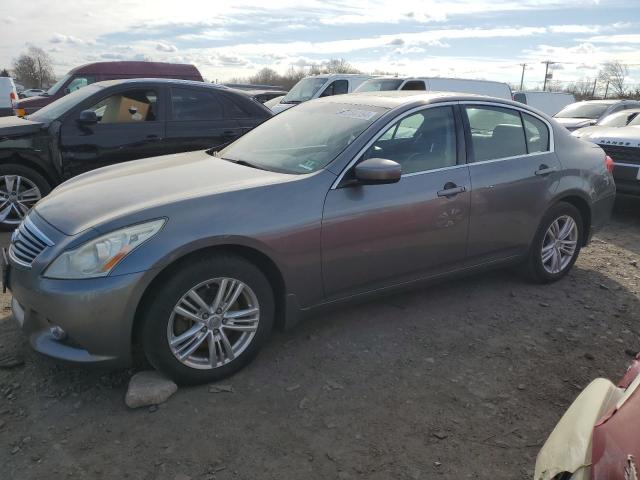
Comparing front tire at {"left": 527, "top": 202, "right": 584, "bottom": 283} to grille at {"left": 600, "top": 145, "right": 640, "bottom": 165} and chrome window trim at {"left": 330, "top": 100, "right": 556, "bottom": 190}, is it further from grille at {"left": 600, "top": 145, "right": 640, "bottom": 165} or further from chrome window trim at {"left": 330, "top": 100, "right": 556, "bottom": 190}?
grille at {"left": 600, "top": 145, "right": 640, "bottom": 165}

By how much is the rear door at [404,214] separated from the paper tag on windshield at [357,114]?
188 millimetres

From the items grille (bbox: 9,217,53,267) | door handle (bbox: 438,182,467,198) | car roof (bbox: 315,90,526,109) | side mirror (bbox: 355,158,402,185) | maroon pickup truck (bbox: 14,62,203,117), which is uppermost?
maroon pickup truck (bbox: 14,62,203,117)

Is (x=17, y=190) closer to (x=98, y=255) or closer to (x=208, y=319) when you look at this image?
(x=98, y=255)

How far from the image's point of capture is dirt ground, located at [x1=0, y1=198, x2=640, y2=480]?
2496mm

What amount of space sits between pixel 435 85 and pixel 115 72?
7.48m

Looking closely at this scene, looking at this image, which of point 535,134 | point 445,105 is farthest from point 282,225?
point 535,134

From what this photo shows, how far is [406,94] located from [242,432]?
9.14 feet

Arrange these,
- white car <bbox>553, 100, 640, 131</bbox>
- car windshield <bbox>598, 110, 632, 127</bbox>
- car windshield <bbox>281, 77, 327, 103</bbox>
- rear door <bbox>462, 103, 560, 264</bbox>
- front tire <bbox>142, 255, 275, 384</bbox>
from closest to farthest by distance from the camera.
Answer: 1. front tire <bbox>142, 255, 275, 384</bbox>
2. rear door <bbox>462, 103, 560, 264</bbox>
3. car windshield <bbox>598, 110, 632, 127</bbox>
4. white car <bbox>553, 100, 640, 131</bbox>
5. car windshield <bbox>281, 77, 327, 103</bbox>

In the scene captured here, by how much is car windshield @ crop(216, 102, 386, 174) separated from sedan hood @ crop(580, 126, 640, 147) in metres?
4.86

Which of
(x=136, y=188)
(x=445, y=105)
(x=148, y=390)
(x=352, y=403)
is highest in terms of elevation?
(x=445, y=105)

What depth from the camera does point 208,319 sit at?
300cm

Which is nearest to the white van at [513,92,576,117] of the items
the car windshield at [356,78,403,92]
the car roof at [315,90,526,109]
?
the car windshield at [356,78,403,92]

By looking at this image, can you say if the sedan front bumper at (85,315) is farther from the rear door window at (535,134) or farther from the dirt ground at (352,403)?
the rear door window at (535,134)

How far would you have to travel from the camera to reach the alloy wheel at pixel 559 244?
15.3 feet
